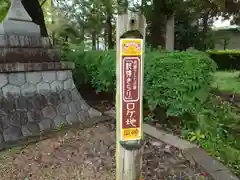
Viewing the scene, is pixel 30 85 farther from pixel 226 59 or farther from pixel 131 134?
pixel 226 59

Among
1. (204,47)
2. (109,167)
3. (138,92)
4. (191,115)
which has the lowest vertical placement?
(109,167)

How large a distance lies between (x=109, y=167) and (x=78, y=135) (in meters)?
0.94

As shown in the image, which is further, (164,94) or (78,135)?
(164,94)

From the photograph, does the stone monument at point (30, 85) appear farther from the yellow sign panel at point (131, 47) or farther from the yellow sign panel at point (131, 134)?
the yellow sign panel at point (131, 47)

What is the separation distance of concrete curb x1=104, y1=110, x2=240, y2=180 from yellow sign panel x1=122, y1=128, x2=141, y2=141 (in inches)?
45.8

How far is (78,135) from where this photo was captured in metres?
3.48

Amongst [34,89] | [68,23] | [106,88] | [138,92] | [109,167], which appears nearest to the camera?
[138,92]

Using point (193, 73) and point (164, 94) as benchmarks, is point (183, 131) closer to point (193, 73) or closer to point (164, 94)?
point (164, 94)

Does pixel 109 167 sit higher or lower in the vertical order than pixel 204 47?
lower

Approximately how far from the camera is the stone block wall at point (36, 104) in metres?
3.32

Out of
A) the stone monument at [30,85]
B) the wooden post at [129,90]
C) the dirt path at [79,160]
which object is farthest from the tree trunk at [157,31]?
the wooden post at [129,90]

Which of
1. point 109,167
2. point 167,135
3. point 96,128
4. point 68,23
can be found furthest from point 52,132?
point 68,23

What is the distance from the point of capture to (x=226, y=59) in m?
16.7

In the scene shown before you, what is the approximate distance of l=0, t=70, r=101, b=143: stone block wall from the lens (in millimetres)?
3316
